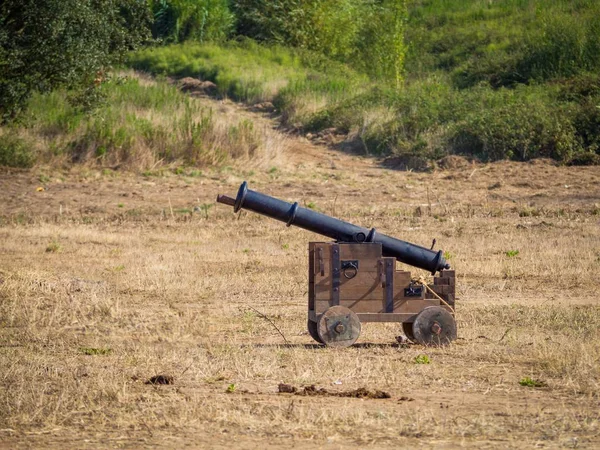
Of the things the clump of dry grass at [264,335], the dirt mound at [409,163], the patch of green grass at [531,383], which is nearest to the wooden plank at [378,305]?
the clump of dry grass at [264,335]

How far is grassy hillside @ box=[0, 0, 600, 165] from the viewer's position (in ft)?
77.8

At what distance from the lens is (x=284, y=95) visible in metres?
30.2

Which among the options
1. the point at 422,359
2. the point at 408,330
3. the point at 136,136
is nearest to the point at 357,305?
the point at 408,330

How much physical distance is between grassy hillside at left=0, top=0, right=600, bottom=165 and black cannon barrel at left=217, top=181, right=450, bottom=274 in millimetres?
14671

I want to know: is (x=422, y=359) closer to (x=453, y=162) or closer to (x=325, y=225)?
(x=325, y=225)

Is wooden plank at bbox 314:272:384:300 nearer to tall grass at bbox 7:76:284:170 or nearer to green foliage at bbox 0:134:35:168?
tall grass at bbox 7:76:284:170

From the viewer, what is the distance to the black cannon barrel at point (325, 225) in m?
8.84

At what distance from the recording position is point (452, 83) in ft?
105

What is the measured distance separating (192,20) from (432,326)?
3176cm

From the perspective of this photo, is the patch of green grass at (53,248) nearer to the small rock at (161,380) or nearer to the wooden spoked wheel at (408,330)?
the wooden spoked wheel at (408,330)

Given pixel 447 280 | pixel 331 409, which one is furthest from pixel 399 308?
pixel 331 409

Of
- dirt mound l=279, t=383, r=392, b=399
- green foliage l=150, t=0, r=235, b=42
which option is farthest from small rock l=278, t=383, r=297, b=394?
green foliage l=150, t=0, r=235, b=42

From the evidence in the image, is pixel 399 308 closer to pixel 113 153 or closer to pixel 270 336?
pixel 270 336

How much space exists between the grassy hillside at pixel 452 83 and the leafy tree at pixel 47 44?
211 inches
